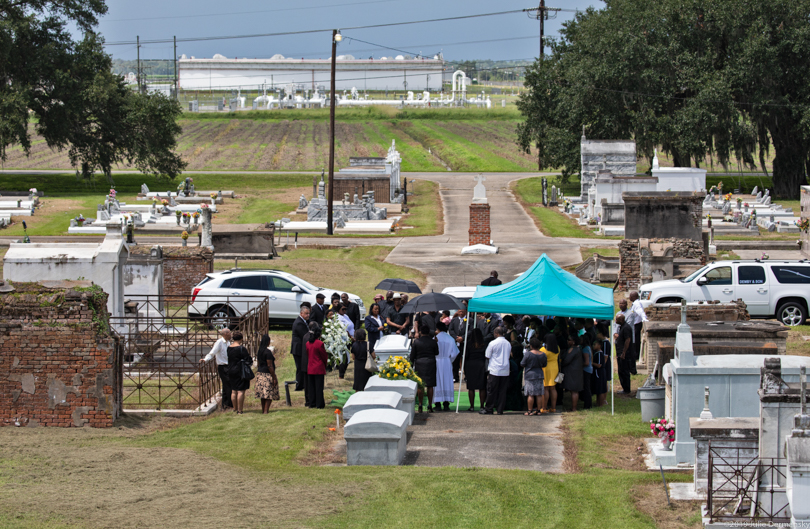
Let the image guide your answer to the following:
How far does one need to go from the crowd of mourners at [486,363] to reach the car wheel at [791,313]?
6935 mm

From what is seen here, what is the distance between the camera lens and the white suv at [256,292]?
68.9 feet

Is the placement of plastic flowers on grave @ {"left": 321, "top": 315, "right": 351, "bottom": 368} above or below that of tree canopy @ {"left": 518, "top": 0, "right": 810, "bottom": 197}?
below

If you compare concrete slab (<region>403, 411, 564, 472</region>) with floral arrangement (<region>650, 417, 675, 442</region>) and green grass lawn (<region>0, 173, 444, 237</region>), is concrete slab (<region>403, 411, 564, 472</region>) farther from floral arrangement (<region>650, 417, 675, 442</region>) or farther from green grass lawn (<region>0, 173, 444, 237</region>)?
green grass lawn (<region>0, 173, 444, 237</region>)

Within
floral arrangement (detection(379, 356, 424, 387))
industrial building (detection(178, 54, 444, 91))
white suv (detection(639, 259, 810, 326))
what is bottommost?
floral arrangement (detection(379, 356, 424, 387))

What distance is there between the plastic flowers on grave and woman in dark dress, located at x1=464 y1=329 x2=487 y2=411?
2.44 meters

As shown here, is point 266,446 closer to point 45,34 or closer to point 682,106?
point 682,106

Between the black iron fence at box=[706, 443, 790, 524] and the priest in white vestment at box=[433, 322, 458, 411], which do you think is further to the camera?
the priest in white vestment at box=[433, 322, 458, 411]

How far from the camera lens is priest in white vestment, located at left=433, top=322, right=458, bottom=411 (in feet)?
45.9

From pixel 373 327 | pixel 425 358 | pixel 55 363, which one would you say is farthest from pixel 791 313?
pixel 55 363

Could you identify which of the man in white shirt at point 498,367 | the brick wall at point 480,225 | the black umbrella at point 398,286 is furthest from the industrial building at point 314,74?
the man in white shirt at point 498,367

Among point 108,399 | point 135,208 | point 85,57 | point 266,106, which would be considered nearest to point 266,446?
point 108,399

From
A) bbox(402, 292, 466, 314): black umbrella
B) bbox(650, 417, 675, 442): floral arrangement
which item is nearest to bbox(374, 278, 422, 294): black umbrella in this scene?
bbox(402, 292, 466, 314): black umbrella

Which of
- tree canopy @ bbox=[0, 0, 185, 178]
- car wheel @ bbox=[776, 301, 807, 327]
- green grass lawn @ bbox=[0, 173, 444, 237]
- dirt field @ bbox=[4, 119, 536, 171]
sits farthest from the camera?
dirt field @ bbox=[4, 119, 536, 171]

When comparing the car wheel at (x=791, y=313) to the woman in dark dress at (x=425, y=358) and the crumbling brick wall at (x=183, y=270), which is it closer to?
the woman in dark dress at (x=425, y=358)
